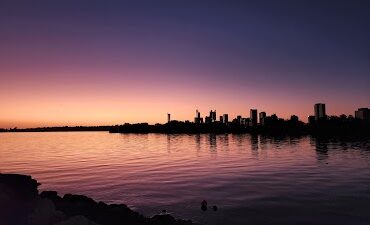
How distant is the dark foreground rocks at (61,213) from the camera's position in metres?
17.0

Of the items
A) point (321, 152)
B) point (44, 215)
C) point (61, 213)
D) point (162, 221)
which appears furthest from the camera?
point (321, 152)

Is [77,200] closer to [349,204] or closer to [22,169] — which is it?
[349,204]

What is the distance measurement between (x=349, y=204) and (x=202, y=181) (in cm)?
1787

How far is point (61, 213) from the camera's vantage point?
18.5 metres

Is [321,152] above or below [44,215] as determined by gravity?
below

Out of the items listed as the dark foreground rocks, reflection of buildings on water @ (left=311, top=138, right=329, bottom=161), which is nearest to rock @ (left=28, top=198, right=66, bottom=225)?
the dark foreground rocks

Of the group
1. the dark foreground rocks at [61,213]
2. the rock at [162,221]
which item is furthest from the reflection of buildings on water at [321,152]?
the dark foreground rocks at [61,213]

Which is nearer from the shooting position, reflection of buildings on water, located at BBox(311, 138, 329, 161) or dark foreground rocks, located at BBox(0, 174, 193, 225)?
dark foreground rocks, located at BBox(0, 174, 193, 225)

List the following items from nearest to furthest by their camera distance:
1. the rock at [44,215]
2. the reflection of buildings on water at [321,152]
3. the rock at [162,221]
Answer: the rock at [44,215], the rock at [162,221], the reflection of buildings on water at [321,152]

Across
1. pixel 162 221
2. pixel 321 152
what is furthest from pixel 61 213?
pixel 321 152

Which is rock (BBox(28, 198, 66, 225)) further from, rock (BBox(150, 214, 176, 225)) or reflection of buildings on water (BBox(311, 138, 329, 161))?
reflection of buildings on water (BBox(311, 138, 329, 161))

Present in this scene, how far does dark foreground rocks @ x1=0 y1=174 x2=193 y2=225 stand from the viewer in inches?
671

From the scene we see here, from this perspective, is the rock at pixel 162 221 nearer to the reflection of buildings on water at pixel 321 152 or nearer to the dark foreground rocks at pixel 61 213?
the dark foreground rocks at pixel 61 213

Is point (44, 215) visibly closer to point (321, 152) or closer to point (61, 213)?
point (61, 213)
